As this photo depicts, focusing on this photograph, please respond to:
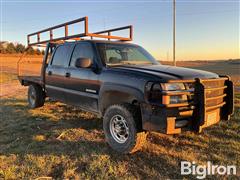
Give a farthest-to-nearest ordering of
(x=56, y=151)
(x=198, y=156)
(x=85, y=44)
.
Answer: (x=85, y=44) → (x=56, y=151) → (x=198, y=156)

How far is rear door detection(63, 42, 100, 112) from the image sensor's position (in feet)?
14.2

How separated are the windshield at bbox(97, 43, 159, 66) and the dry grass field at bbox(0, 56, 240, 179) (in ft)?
5.08

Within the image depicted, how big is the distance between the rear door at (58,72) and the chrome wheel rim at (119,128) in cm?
192

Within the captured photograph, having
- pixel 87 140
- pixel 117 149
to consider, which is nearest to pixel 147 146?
pixel 117 149

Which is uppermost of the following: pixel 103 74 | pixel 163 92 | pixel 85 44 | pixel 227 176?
pixel 85 44

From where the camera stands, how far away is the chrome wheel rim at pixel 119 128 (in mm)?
3740

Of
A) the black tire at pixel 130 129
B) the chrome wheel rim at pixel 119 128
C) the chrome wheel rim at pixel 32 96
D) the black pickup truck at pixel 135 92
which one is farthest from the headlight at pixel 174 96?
the chrome wheel rim at pixel 32 96

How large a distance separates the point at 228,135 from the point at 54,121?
13.2 feet

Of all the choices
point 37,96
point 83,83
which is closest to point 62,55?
point 83,83

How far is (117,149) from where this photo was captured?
12.3ft

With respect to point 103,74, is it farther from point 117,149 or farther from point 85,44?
point 117,149

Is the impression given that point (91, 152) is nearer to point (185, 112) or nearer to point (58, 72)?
point (185, 112)

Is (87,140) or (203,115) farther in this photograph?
(87,140)

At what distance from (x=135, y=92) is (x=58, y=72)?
2.80 metres
